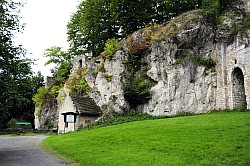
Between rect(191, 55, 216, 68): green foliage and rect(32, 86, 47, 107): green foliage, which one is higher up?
rect(191, 55, 216, 68): green foliage

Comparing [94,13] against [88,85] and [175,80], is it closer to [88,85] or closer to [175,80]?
[88,85]

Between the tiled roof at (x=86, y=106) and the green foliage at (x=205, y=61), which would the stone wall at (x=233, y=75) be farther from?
the tiled roof at (x=86, y=106)

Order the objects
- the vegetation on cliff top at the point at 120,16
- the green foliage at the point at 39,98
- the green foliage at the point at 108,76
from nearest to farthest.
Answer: the green foliage at the point at 108,76, the vegetation on cliff top at the point at 120,16, the green foliage at the point at 39,98

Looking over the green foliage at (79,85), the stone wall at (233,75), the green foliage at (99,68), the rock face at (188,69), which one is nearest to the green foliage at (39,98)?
the green foliage at (79,85)

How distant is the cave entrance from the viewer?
2744 centimetres

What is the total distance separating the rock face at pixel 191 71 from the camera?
27.9 metres

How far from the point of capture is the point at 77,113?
30422 millimetres

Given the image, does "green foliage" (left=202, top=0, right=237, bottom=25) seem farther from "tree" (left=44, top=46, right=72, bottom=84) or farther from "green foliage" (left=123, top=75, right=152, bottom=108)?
"tree" (left=44, top=46, right=72, bottom=84)

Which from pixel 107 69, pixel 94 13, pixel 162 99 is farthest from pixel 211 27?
pixel 94 13

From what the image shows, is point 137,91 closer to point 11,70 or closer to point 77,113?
point 77,113

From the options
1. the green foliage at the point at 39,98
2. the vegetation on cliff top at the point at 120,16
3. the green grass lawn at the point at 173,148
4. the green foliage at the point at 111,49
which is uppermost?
the vegetation on cliff top at the point at 120,16

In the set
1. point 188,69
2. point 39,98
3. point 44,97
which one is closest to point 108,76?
point 188,69

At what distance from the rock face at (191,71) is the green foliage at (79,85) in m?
2.29

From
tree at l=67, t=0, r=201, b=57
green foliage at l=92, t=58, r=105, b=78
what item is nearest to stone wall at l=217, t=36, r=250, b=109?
green foliage at l=92, t=58, r=105, b=78
